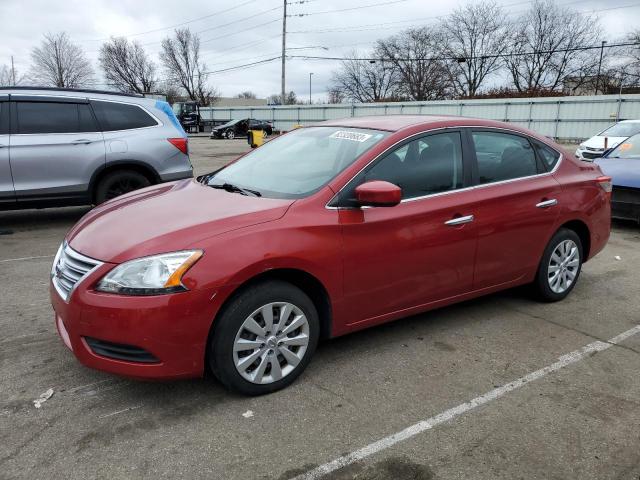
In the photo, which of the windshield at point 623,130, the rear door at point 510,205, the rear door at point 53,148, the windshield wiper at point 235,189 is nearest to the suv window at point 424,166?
the rear door at point 510,205

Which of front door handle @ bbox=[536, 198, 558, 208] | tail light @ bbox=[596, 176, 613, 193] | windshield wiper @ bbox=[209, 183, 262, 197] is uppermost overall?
windshield wiper @ bbox=[209, 183, 262, 197]

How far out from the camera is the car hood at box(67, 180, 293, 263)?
288 cm

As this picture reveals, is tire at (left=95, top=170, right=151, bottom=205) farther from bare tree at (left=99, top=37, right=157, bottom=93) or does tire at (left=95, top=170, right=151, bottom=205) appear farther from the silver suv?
bare tree at (left=99, top=37, right=157, bottom=93)

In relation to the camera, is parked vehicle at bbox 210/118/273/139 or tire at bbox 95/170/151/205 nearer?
tire at bbox 95/170/151/205

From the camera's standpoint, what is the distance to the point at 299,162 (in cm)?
392

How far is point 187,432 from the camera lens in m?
2.79

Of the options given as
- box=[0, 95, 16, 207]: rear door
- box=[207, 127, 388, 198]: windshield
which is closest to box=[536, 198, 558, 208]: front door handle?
box=[207, 127, 388, 198]: windshield

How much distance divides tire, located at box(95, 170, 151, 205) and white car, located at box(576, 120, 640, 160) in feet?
Result: 36.5

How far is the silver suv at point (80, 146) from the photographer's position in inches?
273

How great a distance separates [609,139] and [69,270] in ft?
47.1

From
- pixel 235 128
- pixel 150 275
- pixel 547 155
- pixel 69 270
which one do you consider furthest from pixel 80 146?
pixel 235 128

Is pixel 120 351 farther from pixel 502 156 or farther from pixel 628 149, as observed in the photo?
pixel 628 149

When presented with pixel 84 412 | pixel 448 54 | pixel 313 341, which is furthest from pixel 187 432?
pixel 448 54

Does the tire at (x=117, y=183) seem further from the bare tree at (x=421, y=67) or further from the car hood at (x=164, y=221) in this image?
the bare tree at (x=421, y=67)
